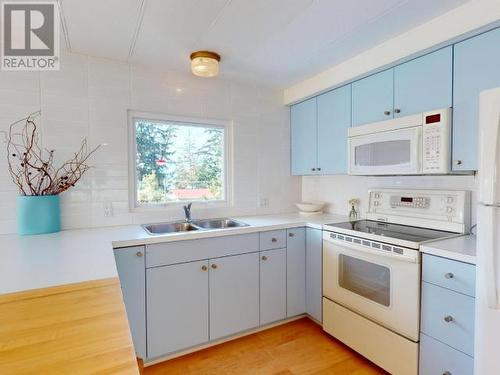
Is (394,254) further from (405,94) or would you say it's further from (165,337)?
(165,337)

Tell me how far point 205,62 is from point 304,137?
1.24 meters

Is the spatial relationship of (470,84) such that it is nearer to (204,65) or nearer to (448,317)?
(448,317)

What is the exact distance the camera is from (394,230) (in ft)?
6.46

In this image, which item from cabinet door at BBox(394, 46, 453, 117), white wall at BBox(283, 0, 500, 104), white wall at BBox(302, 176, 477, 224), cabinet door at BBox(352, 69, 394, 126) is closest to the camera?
white wall at BBox(283, 0, 500, 104)

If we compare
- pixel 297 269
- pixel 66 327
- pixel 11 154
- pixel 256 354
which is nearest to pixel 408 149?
pixel 297 269

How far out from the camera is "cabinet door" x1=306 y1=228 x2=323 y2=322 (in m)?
2.26

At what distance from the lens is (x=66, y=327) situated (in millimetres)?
764

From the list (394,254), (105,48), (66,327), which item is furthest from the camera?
(105,48)

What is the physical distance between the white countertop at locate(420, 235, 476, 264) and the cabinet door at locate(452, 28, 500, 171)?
16.8 inches

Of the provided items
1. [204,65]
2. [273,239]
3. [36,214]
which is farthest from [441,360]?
[36,214]

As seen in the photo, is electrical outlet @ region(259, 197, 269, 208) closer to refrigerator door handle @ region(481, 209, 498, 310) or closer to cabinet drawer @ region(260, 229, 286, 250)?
cabinet drawer @ region(260, 229, 286, 250)

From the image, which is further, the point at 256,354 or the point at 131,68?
the point at 131,68

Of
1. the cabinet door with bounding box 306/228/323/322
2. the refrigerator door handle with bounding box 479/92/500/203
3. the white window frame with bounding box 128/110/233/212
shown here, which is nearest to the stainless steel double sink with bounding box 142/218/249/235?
the white window frame with bounding box 128/110/233/212

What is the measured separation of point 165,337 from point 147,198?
1.10 metres
